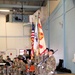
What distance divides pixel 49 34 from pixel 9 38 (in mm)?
3948

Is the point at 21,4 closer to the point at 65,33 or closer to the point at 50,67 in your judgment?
the point at 65,33

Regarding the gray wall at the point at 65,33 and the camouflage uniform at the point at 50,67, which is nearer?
the camouflage uniform at the point at 50,67

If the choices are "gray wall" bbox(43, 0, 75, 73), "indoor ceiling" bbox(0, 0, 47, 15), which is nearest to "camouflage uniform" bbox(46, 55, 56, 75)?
"gray wall" bbox(43, 0, 75, 73)

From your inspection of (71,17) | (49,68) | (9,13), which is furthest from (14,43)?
(49,68)

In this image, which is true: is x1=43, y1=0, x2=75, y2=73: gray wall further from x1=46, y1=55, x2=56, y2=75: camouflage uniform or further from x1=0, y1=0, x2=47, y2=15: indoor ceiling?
x1=0, y1=0, x2=47, y2=15: indoor ceiling

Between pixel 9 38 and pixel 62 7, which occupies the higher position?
pixel 62 7

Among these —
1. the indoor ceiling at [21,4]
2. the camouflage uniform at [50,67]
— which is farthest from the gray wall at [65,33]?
the indoor ceiling at [21,4]

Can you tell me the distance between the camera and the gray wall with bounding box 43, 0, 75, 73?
552 centimetres

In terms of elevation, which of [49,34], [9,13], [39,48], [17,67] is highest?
[9,13]

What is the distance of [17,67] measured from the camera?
601cm

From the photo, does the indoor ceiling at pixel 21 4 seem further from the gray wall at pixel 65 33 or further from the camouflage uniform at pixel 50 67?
the camouflage uniform at pixel 50 67

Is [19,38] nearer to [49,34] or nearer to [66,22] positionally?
[49,34]

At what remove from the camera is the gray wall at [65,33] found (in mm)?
5516

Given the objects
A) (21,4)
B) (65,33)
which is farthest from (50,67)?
(21,4)
